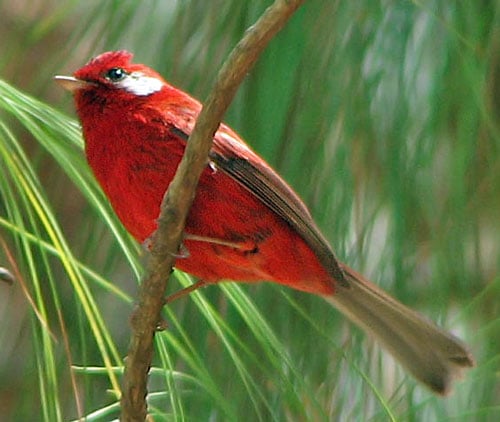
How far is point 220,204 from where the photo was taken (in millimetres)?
2283

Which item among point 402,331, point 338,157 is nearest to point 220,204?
point 338,157

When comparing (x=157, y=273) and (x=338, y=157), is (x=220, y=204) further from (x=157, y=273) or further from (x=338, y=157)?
(x=157, y=273)

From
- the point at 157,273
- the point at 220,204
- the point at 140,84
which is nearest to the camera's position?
the point at 157,273

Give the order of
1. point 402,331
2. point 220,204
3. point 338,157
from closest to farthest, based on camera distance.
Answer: point 338,157 → point 220,204 → point 402,331

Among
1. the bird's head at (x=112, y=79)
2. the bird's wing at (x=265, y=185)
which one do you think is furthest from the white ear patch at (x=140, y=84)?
the bird's wing at (x=265, y=185)

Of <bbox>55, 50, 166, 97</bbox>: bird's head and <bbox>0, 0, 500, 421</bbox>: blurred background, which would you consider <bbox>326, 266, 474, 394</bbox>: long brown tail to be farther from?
<bbox>55, 50, 166, 97</bbox>: bird's head

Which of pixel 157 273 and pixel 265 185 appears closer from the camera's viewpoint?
pixel 157 273

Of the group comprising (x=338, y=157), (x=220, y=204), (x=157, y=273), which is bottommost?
(x=157, y=273)

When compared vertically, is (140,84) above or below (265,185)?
above

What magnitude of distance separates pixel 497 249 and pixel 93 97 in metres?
0.90

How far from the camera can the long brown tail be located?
2.36 meters

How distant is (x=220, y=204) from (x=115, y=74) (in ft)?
1.28

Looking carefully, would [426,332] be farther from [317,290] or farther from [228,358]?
[228,358]

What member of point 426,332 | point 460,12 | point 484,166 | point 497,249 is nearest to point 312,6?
point 460,12
